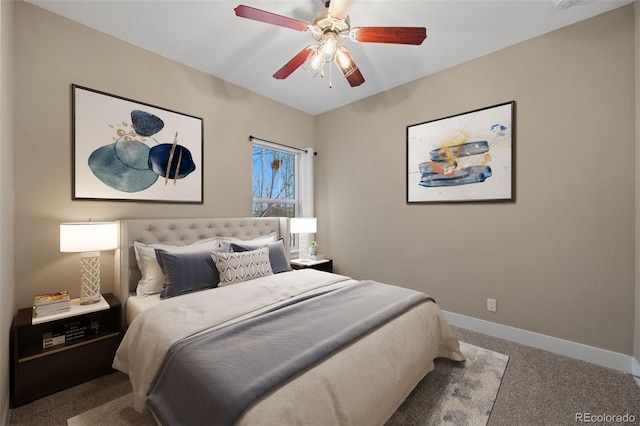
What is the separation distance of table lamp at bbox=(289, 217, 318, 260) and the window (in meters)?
0.43

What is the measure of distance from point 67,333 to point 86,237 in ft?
2.34

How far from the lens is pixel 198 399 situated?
113cm

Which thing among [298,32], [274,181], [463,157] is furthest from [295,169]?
[463,157]

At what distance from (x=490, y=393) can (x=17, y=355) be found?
10.5 ft

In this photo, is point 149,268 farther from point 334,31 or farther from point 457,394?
point 457,394

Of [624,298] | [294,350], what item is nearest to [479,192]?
[624,298]

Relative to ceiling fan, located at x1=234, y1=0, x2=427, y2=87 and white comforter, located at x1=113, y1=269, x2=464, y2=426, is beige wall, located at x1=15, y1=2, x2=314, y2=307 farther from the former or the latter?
ceiling fan, located at x1=234, y1=0, x2=427, y2=87

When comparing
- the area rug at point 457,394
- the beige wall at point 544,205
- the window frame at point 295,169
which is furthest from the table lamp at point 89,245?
the beige wall at point 544,205

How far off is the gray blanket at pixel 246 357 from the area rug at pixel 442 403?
1.94 ft

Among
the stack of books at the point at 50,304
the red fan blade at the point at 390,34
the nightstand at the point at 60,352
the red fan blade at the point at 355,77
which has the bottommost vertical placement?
the nightstand at the point at 60,352

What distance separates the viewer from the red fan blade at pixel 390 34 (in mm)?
1675

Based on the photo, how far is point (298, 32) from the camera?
239 cm

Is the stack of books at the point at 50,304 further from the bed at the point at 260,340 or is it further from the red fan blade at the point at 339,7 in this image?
the red fan blade at the point at 339,7

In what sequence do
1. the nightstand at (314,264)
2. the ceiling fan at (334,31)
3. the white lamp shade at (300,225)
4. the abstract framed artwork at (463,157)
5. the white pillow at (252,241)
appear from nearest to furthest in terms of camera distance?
the ceiling fan at (334,31)
the abstract framed artwork at (463,157)
the white pillow at (252,241)
the nightstand at (314,264)
the white lamp shade at (300,225)
